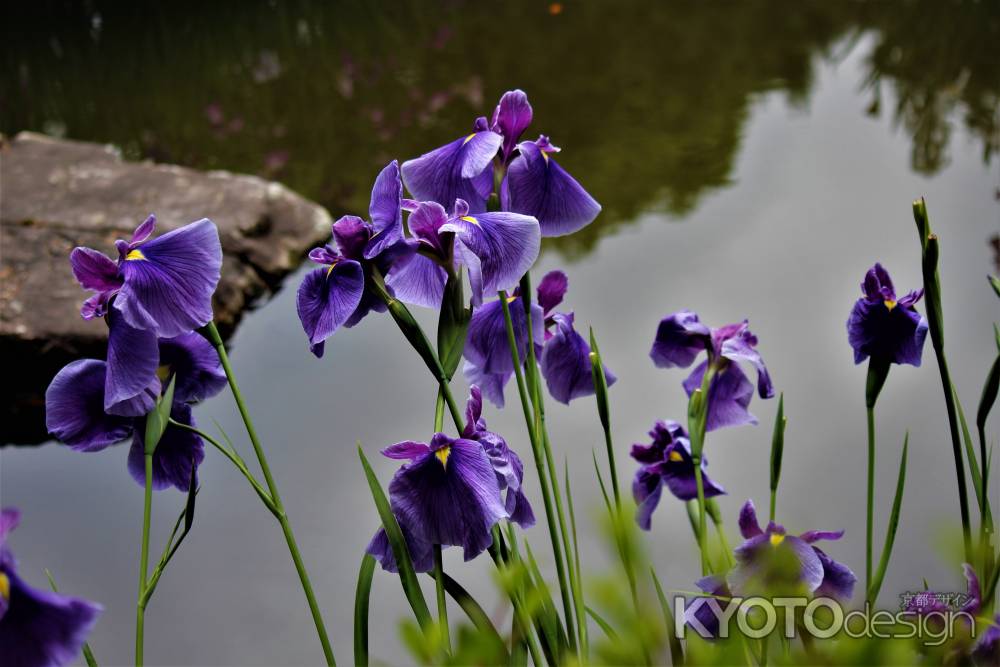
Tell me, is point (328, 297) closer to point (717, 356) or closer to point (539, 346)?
point (539, 346)

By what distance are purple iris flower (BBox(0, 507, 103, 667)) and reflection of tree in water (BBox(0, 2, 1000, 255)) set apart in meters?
1.34

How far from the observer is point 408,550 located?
1.67 ft

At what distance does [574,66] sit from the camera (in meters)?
2.47

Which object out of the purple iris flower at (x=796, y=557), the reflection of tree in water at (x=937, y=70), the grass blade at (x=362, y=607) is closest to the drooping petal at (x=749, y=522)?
the purple iris flower at (x=796, y=557)

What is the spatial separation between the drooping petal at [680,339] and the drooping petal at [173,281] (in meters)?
0.29

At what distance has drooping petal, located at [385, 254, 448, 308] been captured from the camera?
0.52 metres

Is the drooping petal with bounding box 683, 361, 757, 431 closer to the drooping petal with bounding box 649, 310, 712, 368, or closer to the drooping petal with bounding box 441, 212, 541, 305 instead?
the drooping petal with bounding box 649, 310, 712, 368

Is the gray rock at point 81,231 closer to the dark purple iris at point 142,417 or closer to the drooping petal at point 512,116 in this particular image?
the dark purple iris at point 142,417

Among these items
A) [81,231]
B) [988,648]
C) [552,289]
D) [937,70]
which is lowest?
[988,648]

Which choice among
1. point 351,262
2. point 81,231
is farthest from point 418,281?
point 81,231

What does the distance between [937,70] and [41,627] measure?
2.29 m

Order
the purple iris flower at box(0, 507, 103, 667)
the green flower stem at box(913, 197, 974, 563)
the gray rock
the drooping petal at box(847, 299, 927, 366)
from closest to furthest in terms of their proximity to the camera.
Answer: the purple iris flower at box(0, 507, 103, 667)
the green flower stem at box(913, 197, 974, 563)
the drooping petal at box(847, 299, 927, 366)
the gray rock

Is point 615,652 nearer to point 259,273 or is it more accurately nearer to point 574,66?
point 259,273

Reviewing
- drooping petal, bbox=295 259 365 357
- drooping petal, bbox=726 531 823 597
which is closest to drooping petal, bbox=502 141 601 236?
drooping petal, bbox=295 259 365 357
